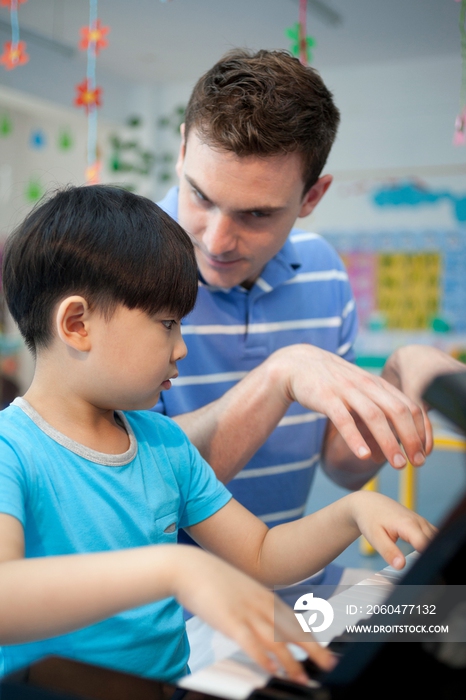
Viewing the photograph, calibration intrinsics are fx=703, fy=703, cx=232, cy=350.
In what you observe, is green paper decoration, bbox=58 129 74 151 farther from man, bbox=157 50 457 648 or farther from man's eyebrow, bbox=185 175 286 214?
man's eyebrow, bbox=185 175 286 214

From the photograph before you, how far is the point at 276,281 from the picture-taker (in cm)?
144

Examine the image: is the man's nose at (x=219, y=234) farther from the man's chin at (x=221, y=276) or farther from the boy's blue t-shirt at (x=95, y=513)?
the boy's blue t-shirt at (x=95, y=513)

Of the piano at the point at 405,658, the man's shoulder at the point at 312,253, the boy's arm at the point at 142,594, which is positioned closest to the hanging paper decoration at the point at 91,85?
the man's shoulder at the point at 312,253

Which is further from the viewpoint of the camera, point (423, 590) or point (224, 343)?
point (224, 343)

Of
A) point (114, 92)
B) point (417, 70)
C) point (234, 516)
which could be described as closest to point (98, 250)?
point (234, 516)

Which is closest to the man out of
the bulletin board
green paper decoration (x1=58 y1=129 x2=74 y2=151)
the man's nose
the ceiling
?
the man's nose

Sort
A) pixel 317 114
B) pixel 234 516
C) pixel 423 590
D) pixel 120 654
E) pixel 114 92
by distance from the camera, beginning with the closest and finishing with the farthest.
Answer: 1. pixel 423 590
2. pixel 120 654
3. pixel 234 516
4. pixel 317 114
5. pixel 114 92

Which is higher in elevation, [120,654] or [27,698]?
[27,698]

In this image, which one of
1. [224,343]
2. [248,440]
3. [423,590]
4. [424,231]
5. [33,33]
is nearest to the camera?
[423,590]

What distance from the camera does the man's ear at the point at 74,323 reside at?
0.78m

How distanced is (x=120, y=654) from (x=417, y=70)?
5466mm

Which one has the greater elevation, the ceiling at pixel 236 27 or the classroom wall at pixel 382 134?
the ceiling at pixel 236 27

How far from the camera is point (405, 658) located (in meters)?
0.46

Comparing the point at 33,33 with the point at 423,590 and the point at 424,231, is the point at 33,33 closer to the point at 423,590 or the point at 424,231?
the point at 424,231
